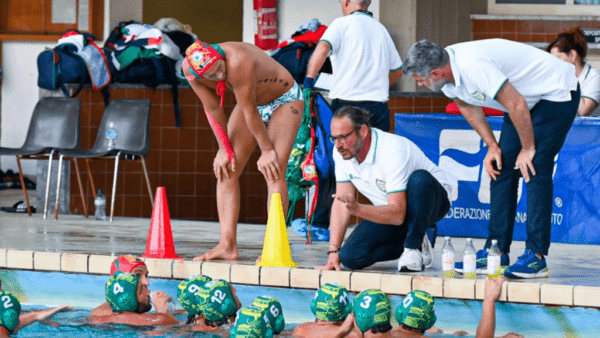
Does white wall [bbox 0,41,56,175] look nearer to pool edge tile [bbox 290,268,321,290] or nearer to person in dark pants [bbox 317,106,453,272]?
person in dark pants [bbox 317,106,453,272]

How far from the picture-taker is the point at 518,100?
16.2ft

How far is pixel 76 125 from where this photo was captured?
9.08m

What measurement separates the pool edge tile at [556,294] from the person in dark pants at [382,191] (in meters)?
0.81

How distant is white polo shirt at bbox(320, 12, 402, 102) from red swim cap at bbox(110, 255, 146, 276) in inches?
83.8

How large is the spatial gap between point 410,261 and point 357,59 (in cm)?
194

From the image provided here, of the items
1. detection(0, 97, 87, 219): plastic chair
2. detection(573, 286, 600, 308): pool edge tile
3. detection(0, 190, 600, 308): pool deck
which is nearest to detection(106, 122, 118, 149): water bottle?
detection(0, 97, 87, 219): plastic chair

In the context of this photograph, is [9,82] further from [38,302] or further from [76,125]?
[38,302]

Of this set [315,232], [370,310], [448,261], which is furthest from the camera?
[315,232]

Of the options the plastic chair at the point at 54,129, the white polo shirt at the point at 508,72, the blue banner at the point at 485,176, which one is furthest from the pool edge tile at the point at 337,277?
the plastic chair at the point at 54,129

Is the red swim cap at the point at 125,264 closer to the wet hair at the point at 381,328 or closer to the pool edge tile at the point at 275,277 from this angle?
the pool edge tile at the point at 275,277

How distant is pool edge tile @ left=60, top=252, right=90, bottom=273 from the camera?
5.78m

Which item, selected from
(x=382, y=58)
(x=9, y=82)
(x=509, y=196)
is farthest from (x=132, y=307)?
(x=9, y=82)

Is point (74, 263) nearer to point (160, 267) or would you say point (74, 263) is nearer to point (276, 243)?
point (160, 267)

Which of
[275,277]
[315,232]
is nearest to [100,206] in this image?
[315,232]
